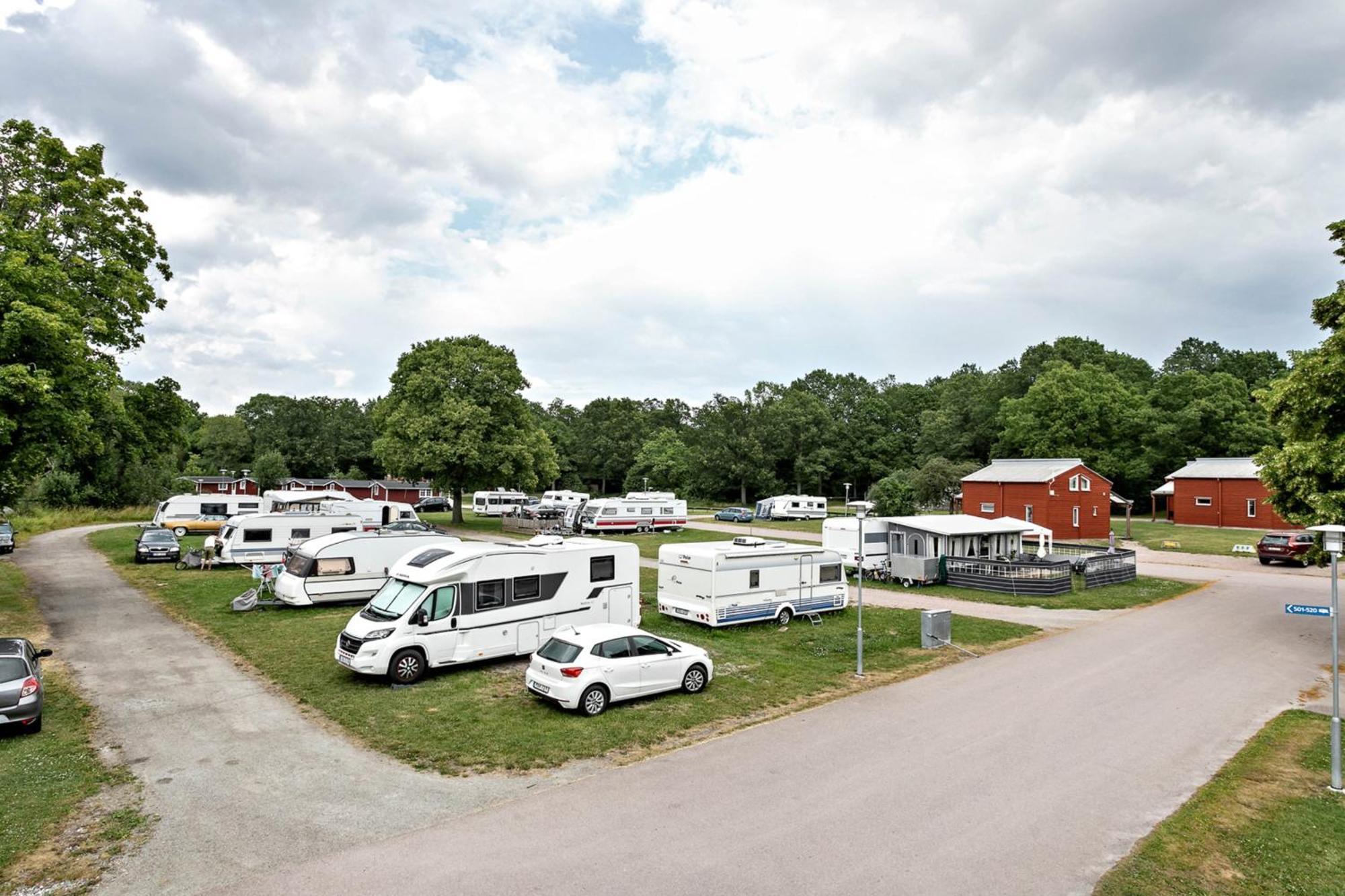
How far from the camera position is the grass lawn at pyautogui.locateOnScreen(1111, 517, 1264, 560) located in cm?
4197

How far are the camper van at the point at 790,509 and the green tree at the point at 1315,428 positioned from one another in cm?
4511

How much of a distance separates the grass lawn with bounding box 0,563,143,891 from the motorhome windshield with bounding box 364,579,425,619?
512cm

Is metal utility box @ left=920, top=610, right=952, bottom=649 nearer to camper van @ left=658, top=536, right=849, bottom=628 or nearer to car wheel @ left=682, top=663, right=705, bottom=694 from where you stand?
camper van @ left=658, top=536, right=849, bottom=628

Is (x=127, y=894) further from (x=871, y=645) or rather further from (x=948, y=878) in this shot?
(x=871, y=645)

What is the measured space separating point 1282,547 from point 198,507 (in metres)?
61.2

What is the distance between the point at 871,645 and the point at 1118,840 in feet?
33.1

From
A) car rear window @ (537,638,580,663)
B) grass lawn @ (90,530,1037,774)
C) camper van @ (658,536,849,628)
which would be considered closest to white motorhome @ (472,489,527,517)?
grass lawn @ (90,530,1037,774)

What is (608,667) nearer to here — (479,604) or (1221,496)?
(479,604)

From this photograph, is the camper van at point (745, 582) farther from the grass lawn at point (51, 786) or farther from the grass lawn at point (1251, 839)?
the grass lawn at point (51, 786)

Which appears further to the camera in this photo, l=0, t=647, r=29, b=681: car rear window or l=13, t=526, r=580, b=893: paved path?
l=0, t=647, r=29, b=681: car rear window

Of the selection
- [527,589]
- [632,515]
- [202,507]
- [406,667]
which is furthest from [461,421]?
[406,667]

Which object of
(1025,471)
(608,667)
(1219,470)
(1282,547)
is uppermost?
(1219,470)

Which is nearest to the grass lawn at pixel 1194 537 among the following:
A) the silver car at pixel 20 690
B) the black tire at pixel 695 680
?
the black tire at pixel 695 680

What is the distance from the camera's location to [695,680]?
1479cm
